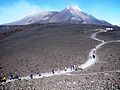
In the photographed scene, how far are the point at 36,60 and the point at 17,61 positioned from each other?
16.9 ft

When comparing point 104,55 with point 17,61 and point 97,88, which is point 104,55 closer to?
point 17,61

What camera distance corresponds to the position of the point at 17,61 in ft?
208

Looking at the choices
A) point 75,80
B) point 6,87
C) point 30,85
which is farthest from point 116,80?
point 6,87

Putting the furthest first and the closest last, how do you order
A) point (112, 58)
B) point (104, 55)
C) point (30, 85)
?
point (104, 55)
point (112, 58)
point (30, 85)

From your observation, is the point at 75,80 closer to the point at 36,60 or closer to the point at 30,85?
the point at 30,85

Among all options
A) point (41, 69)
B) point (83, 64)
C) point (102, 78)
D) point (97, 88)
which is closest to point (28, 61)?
point (41, 69)

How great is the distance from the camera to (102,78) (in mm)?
40812

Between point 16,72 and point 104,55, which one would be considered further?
point 104,55

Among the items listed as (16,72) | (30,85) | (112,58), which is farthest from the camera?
(112,58)

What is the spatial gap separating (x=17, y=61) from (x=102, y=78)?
29398 millimetres

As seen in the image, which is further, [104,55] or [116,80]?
[104,55]

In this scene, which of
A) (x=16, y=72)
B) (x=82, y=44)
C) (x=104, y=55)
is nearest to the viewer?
(x=16, y=72)

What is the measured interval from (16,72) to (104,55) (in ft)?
78.2

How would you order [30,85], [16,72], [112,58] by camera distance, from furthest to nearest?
[112,58] → [16,72] → [30,85]
